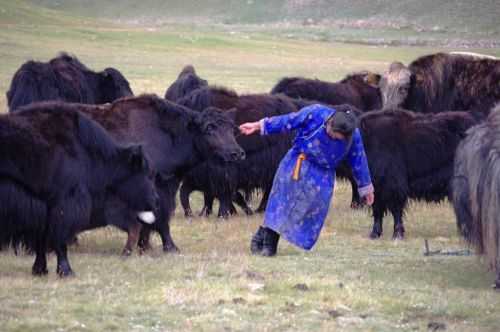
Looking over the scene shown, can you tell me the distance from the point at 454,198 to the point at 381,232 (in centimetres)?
296

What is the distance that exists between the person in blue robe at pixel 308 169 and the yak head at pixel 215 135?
136 centimetres

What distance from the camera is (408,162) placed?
11.9 meters

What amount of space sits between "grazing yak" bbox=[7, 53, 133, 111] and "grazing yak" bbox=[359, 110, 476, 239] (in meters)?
4.81

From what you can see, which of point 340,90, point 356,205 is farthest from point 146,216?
point 340,90

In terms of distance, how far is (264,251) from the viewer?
32.0 ft

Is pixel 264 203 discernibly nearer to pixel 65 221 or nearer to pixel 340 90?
pixel 340 90

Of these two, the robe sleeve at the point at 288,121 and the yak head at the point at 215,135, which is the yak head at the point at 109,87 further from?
the robe sleeve at the point at 288,121

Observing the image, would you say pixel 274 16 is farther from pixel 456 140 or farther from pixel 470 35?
pixel 456 140

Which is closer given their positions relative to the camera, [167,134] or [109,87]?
[167,134]

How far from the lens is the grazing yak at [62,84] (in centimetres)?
1441

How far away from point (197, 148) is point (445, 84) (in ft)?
18.2

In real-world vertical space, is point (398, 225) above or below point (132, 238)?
below

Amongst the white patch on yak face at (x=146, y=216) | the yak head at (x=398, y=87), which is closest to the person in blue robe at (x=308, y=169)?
the white patch on yak face at (x=146, y=216)

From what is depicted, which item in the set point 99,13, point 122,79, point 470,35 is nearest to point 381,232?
point 122,79
